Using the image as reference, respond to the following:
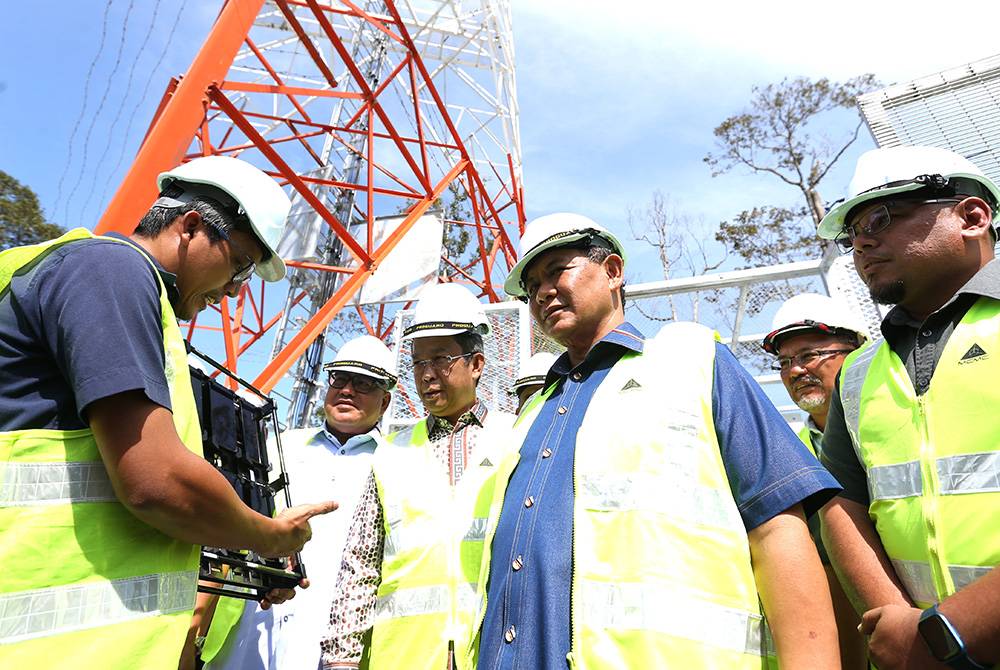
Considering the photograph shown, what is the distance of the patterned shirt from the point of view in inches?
105

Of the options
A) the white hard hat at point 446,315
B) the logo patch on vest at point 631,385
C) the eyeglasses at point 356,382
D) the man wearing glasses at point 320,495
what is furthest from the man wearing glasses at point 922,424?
the eyeglasses at point 356,382

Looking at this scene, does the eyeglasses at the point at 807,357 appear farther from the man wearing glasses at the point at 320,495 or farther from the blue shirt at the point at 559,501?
the man wearing glasses at the point at 320,495

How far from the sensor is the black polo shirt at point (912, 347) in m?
1.83

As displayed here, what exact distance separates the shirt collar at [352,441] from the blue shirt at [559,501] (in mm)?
2371

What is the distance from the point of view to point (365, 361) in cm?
440

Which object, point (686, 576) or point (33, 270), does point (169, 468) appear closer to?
point (33, 270)

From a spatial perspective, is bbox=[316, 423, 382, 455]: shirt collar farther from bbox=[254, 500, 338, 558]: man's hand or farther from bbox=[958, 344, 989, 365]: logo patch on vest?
bbox=[958, 344, 989, 365]: logo patch on vest

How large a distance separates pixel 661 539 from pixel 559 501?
1.00 feet

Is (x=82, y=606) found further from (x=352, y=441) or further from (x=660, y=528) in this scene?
(x=352, y=441)

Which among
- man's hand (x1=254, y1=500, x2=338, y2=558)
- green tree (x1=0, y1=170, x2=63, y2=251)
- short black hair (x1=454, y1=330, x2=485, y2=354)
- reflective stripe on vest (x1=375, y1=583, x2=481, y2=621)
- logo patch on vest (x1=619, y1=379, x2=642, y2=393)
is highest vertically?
green tree (x1=0, y1=170, x2=63, y2=251)

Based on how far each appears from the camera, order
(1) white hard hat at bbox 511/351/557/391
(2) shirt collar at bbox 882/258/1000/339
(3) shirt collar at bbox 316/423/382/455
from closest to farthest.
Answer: (2) shirt collar at bbox 882/258/1000/339, (3) shirt collar at bbox 316/423/382/455, (1) white hard hat at bbox 511/351/557/391

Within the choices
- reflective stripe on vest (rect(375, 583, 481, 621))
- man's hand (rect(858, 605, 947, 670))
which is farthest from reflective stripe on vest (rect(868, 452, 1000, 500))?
reflective stripe on vest (rect(375, 583, 481, 621))

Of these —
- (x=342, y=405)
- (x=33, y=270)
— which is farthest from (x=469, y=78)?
(x=33, y=270)

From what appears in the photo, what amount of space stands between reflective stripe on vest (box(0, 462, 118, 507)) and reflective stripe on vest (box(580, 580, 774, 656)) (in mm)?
1184
